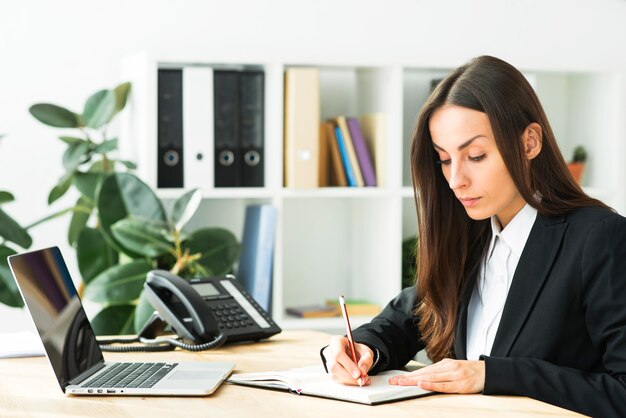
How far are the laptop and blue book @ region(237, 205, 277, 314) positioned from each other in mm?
934

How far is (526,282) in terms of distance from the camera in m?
1.69

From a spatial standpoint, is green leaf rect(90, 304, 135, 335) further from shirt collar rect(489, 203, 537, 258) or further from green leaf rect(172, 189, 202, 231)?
shirt collar rect(489, 203, 537, 258)

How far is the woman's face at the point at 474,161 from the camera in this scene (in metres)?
1.69

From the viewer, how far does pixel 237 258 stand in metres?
3.14

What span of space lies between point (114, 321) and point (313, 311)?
76cm

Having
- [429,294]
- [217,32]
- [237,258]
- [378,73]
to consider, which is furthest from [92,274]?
[429,294]

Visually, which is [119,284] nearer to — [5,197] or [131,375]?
[5,197]

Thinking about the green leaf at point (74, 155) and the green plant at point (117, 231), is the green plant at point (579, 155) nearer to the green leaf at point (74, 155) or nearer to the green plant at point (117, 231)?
the green plant at point (117, 231)

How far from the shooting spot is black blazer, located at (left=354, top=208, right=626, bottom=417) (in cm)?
Result: 151

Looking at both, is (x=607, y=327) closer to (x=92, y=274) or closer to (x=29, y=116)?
(x=92, y=274)

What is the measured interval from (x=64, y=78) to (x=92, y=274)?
759mm

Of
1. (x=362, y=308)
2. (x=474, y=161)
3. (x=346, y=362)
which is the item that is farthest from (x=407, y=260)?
(x=346, y=362)

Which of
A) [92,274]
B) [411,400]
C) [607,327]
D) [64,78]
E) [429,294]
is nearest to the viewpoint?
[411,400]

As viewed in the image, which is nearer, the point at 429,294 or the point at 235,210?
the point at 429,294
